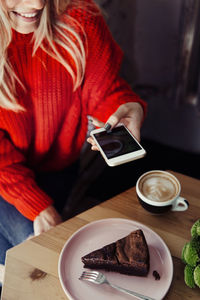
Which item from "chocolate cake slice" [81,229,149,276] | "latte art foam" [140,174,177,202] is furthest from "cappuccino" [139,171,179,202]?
"chocolate cake slice" [81,229,149,276]

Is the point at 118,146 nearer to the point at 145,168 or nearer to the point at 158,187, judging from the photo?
the point at 158,187

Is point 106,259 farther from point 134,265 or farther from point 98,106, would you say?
point 98,106

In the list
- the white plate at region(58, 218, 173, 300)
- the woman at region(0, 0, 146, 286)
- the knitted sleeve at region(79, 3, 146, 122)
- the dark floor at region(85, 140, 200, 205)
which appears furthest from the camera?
the dark floor at region(85, 140, 200, 205)

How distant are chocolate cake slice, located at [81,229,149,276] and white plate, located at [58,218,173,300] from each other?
2 cm

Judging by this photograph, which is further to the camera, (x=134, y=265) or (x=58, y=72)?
(x=58, y=72)

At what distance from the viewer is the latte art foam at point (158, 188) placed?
0.92 metres

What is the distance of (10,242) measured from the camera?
1.15 metres

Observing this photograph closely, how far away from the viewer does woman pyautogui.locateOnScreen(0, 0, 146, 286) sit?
3.35 feet

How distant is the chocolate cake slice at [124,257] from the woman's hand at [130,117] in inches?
12.3

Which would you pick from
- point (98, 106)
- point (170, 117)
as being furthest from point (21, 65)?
point (170, 117)

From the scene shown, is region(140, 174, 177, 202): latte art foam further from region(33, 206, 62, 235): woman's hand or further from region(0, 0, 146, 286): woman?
region(33, 206, 62, 235): woman's hand

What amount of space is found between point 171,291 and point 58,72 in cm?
70

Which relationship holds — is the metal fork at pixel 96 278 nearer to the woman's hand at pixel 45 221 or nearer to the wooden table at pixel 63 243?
the wooden table at pixel 63 243

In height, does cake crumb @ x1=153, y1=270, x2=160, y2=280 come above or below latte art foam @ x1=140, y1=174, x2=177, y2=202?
below
